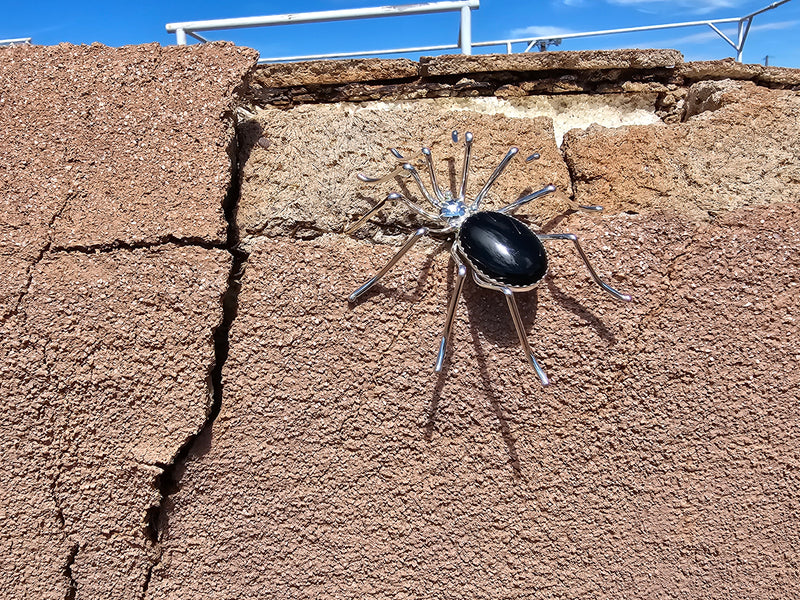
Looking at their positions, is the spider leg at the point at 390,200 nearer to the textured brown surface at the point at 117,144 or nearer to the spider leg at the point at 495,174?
the spider leg at the point at 495,174

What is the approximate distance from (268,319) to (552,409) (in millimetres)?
544

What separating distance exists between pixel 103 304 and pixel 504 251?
2.30 feet

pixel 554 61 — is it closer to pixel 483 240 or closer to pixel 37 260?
pixel 483 240

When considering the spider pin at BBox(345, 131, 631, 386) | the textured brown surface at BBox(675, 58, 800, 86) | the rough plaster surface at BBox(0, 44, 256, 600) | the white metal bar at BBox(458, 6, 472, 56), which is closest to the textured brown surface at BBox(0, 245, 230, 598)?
the rough plaster surface at BBox(0, 44, 256, 600)

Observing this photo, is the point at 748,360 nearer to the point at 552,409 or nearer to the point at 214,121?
the point at 552,409

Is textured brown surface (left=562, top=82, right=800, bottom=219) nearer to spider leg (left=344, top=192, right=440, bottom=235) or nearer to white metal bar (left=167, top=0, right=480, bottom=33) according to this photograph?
spider leg (left=344, top=192, right=440, bottom=235)

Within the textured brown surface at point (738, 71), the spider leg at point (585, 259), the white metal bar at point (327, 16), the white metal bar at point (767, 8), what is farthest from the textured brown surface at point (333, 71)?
the white metal bar at point (767, 8)

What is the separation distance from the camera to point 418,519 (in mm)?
909

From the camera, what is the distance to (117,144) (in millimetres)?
889

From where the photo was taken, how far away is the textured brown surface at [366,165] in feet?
3.08

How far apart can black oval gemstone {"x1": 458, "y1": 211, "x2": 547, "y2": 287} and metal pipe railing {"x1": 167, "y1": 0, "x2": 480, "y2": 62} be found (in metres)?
0.78

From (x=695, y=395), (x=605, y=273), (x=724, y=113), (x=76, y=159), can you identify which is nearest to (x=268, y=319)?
(x=76, y=159)

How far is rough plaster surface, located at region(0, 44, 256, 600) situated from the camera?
0.86m

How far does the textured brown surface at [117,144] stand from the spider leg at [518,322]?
0.48 meters
